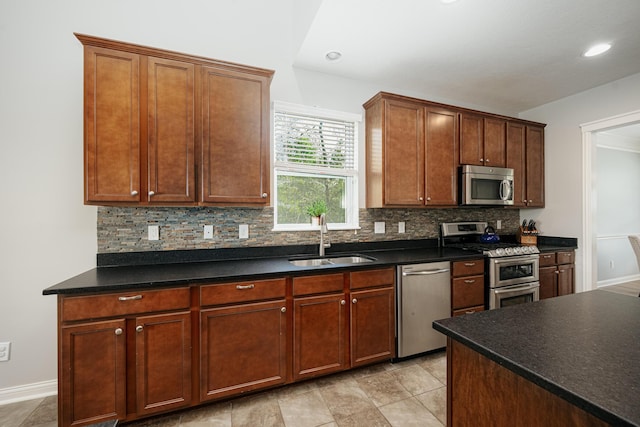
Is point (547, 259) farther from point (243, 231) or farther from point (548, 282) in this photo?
point (243, 231)

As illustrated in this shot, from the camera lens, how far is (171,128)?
2.02 metres

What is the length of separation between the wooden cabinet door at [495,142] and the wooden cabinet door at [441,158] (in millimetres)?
500

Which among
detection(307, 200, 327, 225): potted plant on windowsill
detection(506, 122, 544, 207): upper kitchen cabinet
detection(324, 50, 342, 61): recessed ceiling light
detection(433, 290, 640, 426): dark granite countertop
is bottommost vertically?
detection(433, 290, 640, 426): dark granite countertop

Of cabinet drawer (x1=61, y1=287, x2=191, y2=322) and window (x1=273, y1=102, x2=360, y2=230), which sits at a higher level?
window (x1=273, y1=102, x2=360, y2=230)

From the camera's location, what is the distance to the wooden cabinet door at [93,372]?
62.3 inches

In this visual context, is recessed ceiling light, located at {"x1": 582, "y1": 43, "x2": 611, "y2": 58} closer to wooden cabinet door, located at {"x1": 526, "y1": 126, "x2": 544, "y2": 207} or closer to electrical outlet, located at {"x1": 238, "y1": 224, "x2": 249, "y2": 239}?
wooden cabinet door, located at {"x1": 526, "y1": 126, "x2": 544, "y2": 207}

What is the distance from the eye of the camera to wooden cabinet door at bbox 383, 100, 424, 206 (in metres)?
2.77

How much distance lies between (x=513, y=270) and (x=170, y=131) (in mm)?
3483

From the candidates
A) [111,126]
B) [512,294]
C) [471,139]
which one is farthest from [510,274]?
[111,126]

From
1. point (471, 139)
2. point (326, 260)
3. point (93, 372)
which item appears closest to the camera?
point (93, 372)

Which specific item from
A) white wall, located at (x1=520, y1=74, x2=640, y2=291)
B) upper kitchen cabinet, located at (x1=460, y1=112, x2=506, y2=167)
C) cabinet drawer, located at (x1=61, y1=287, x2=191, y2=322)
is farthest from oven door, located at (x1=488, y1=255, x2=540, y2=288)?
cabinet drawer, located at (x1=61, y1=287, x2=191, y2=322)

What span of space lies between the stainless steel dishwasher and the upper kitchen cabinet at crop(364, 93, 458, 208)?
0.72 metres

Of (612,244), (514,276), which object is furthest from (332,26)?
(612,244)

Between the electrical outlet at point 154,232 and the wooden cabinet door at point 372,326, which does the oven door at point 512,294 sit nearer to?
the wooden cabinet door at point 372,326
